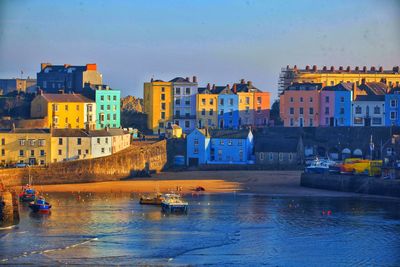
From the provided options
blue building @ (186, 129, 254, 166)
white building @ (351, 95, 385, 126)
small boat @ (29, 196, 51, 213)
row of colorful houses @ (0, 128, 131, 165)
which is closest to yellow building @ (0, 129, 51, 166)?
row of colorful houses @ (0, 128, 131, 165)

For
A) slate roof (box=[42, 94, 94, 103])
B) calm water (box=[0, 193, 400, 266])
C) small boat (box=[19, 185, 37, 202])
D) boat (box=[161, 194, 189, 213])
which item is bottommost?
calm water (box=[0, 193, 400, 266])

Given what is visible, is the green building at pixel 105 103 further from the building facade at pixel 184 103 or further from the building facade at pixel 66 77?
the building facade at pixel 184 103

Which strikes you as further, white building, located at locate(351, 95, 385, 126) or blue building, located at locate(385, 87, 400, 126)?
white building, located at locate(351, 95, 385, 126)

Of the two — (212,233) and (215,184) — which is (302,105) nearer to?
(215,184)

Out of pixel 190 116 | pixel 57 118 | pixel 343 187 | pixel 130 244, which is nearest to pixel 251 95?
pixel 190 116

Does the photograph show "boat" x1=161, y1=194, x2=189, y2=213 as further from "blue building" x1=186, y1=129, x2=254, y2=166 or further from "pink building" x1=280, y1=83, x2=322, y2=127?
"pink building" x1=280, y1=83, x2=322, y2=127

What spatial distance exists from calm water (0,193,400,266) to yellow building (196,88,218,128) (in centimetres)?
2567

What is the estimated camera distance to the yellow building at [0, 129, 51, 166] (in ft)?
218

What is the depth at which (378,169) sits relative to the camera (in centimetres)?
6188

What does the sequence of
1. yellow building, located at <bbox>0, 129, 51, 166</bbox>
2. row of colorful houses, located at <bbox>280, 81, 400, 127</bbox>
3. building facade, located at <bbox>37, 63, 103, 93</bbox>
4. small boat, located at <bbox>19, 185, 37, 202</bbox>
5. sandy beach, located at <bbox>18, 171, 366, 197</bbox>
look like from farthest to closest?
building facade, located at <bbox>37, 63, 103, 93</bbox> → row of colorful houses, located at <bbox>280, 81, 400, 127</bbox> → yellow building, located at <bbox>0, 129, 51, 166</bbox> → sandy beach, located at <bbox>18, 171, 366, 197</bbox> → small boat, located at <bbox>19, 185, 37, 202</bbox>

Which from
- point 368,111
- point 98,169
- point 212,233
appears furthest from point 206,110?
point 212,233

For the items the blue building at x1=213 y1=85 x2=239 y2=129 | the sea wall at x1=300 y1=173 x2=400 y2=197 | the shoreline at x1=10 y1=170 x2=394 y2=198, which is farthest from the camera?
the blue building at x1=213 y1=85 x2=239 y2=129

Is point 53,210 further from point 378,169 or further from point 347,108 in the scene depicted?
point 347,108

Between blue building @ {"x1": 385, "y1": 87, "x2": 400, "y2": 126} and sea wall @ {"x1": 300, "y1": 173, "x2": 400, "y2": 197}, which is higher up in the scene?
blue building @ {"x1": 385, "y1": 87, "x2": 400, "y2": 126}
